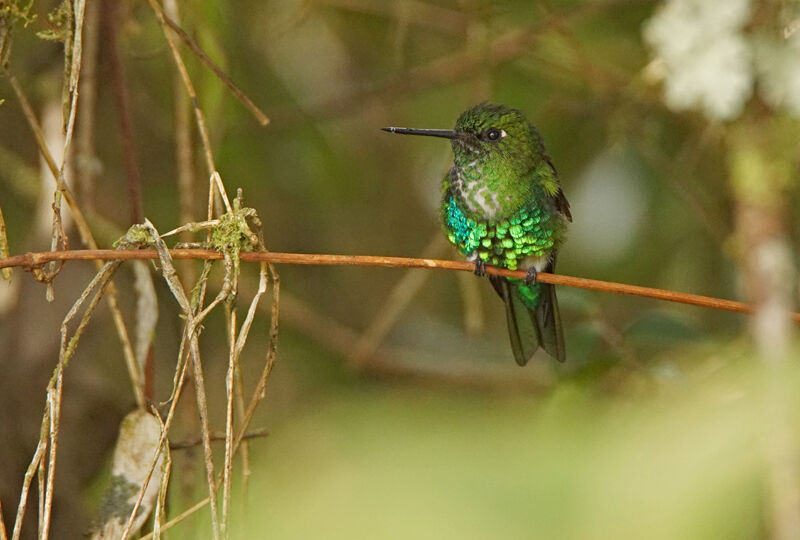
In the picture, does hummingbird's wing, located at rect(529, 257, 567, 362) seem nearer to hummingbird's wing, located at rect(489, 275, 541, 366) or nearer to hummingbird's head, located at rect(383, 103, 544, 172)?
hummingbird's wing, located at rect(489, 275, 541, 366)

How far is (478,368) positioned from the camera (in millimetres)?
3793

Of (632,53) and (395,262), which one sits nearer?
(395,262)

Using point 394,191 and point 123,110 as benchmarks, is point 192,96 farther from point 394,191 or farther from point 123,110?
point 394,191

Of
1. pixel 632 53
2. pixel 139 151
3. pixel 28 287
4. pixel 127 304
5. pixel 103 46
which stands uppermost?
pixel 632 53

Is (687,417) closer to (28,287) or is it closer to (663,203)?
(28,287)

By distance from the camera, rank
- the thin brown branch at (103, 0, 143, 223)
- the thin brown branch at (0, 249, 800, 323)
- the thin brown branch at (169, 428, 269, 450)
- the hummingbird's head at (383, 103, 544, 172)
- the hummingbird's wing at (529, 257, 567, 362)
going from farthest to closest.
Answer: the hummingbird's head at (383, 103, 544, 172)
the hummingbird's wing at (529, 257, 567, 362)
the thin brown branch at (103, 0, 143, 223)
the thin brown branch at (169, 428, 269, 450)
the thin brown branch at (0, 249, 800, 323)

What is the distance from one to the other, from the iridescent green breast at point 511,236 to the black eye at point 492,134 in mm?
203

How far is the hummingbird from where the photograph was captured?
2.46 metres

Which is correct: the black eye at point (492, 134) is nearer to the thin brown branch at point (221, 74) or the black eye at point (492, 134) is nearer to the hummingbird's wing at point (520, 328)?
the hummingbird's wing at point (520, 328)

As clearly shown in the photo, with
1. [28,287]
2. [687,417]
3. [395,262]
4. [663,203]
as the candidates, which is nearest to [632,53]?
[663,203]

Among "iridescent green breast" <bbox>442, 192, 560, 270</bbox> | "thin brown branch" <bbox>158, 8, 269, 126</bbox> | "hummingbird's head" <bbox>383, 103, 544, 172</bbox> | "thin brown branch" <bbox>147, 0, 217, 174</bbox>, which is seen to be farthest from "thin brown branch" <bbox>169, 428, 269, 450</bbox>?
"hummingbird's head" <bbox>383, 103, 544, 172</bbox>

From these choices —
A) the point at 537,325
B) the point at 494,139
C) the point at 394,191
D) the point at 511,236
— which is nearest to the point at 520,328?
the point at 537,325

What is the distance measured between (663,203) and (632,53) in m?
0.63

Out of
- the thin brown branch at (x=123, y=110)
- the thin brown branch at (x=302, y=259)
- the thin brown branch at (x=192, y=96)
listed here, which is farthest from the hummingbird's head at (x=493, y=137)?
the thin brown branch at (x=302, y=259)
